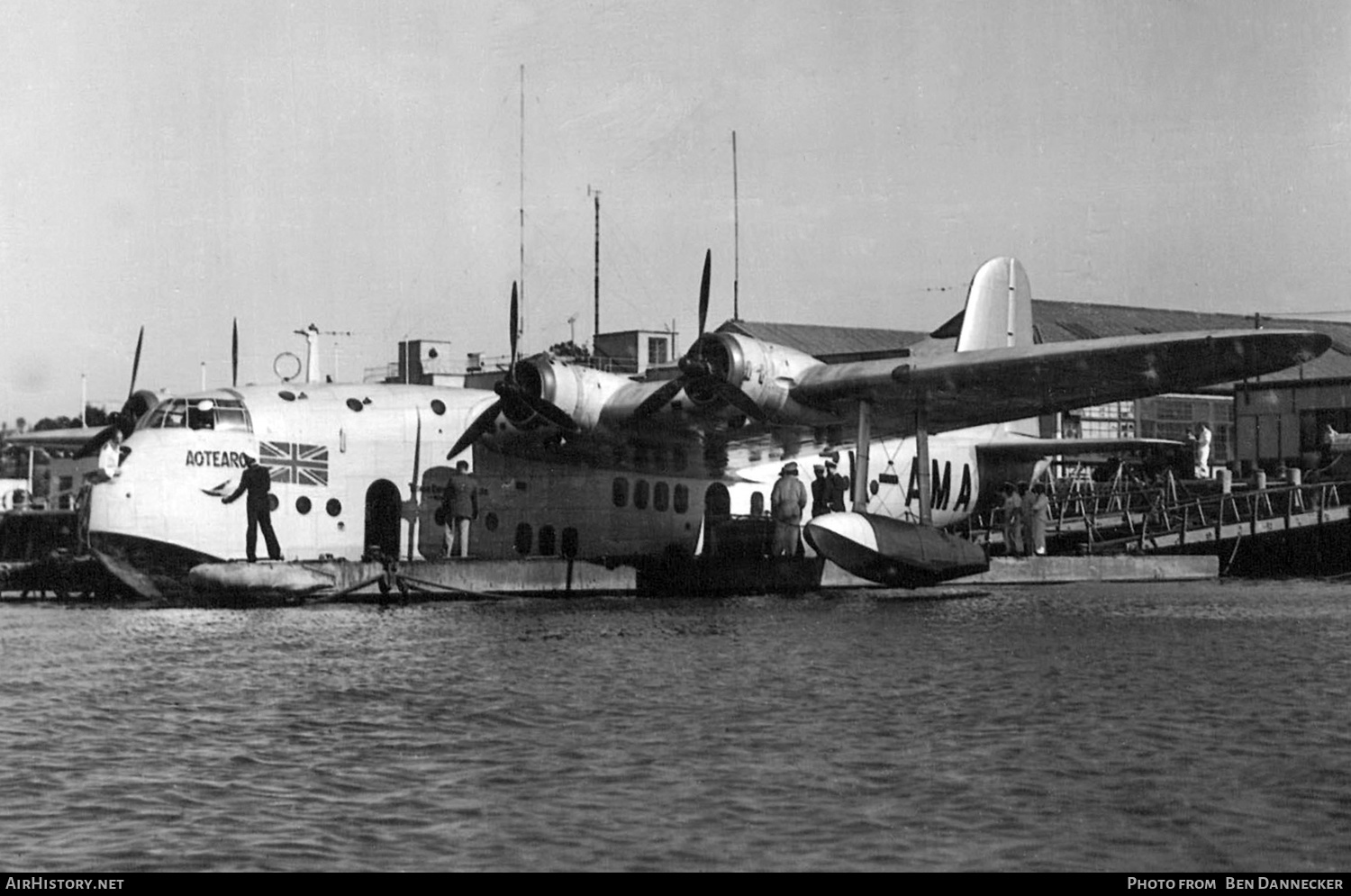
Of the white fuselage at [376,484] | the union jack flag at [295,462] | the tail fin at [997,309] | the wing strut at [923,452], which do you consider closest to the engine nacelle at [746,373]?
the wing strut at [923,452]

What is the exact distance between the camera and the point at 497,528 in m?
23.9

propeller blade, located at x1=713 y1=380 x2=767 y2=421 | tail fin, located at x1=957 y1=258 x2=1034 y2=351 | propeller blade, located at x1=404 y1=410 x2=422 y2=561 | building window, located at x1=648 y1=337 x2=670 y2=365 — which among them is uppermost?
building window, located at x1=648 y1=337 x2=670 y2=365

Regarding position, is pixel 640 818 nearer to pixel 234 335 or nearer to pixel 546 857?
pixel 546 857

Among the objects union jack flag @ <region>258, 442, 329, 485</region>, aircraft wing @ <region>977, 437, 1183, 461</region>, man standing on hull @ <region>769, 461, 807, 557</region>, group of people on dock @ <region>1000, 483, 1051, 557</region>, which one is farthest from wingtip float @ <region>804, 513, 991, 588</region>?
union jack flag @ <region>258, 442, 329, 485</region>

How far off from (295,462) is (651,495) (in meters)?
5.98

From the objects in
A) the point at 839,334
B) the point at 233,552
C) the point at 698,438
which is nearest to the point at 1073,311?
the point at 839,334

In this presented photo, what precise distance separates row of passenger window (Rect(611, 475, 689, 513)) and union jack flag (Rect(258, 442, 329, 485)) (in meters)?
4.74

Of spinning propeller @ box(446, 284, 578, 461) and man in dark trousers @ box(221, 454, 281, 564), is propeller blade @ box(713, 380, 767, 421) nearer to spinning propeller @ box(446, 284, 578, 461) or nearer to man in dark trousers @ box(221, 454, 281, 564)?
spinning propeller @ box(446, 284, 578, 461)

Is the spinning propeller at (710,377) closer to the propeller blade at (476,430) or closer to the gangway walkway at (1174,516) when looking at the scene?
the propeller blade at (476,430)

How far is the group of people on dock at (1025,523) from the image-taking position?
1113 inches

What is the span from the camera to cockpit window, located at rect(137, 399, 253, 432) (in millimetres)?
20891

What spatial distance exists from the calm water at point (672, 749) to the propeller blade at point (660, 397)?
5976 millimetres

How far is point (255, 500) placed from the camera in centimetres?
2080

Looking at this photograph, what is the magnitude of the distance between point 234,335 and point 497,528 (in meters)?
5.10
